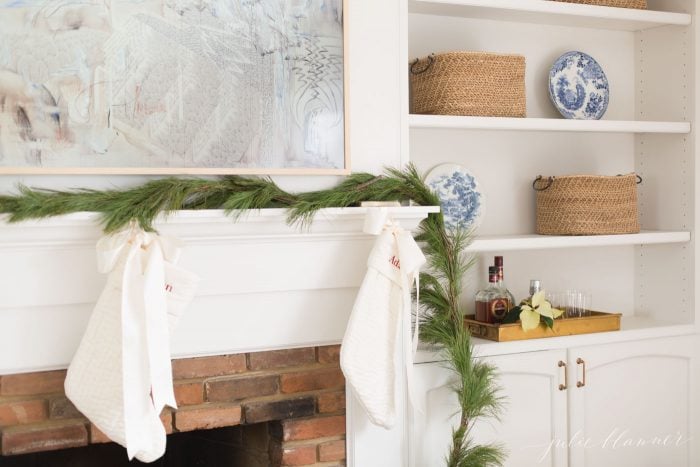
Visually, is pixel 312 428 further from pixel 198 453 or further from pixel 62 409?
pixel 62 409

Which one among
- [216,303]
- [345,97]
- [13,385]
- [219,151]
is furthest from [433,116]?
[13,385]

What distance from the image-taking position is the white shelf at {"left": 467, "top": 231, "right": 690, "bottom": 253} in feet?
8.11

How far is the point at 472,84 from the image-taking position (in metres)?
2.45

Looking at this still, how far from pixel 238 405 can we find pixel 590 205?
1282 mm

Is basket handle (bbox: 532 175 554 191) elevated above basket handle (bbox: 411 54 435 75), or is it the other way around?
basket handle (bbox: 411 54 435 75)

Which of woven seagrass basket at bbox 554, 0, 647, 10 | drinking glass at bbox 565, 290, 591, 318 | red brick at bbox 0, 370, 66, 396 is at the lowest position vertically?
red brick at bbox 0, 370, 66, 396

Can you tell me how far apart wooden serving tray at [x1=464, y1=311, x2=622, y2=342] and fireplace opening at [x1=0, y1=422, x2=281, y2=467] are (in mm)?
695

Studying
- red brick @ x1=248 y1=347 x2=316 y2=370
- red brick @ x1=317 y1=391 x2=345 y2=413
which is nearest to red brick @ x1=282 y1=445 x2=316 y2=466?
red brick @ x1=317 y1=391 x2=345 y2=413

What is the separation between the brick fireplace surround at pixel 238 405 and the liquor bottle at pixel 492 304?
58 cm

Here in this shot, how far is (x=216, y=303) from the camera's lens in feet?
6.79

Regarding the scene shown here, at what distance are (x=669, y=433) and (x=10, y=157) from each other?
7.26 ft

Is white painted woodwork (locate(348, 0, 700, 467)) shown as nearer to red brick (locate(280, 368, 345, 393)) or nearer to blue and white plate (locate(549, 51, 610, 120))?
blue and white plate (locate(549, 51, 610, 120))

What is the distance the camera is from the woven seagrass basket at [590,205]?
8.61 ft

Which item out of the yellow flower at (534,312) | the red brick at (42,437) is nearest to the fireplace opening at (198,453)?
the red brick at (42,437)
